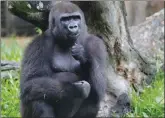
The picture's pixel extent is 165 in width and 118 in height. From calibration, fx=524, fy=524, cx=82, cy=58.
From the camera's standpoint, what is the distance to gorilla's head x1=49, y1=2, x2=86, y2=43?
3.88 meters

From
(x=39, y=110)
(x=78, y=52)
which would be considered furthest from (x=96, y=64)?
(x=39, y=110)

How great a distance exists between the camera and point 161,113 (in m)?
4.79

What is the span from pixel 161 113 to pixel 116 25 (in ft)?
2.98

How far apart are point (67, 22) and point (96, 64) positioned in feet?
1.27

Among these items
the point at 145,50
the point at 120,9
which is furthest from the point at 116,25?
the point at 145,50

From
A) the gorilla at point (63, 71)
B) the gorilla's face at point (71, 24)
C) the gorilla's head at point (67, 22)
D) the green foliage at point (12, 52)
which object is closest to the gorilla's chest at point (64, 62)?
the gorilla at point (63, 71)

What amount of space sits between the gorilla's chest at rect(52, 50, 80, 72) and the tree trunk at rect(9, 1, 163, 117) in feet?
1.99

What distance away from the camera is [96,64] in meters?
3.98

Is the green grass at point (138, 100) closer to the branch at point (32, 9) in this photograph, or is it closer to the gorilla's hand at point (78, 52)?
the branch at point (32, 9)

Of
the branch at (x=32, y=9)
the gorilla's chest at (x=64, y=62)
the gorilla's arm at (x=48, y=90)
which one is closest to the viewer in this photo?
the gorilla's arm at (x=48, y=90)

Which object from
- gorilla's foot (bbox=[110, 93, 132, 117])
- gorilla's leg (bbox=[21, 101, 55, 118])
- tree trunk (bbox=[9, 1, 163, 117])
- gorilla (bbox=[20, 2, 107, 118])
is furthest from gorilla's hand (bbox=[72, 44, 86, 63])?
gorilla's foot (bbox=[110, 93, 132, 117])

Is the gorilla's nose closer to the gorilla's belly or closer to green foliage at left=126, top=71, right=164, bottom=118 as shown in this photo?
the gorilla's belly

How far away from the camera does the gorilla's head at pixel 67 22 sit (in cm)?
388

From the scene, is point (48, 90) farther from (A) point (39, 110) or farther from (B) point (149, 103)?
(B) point (149, 103)
